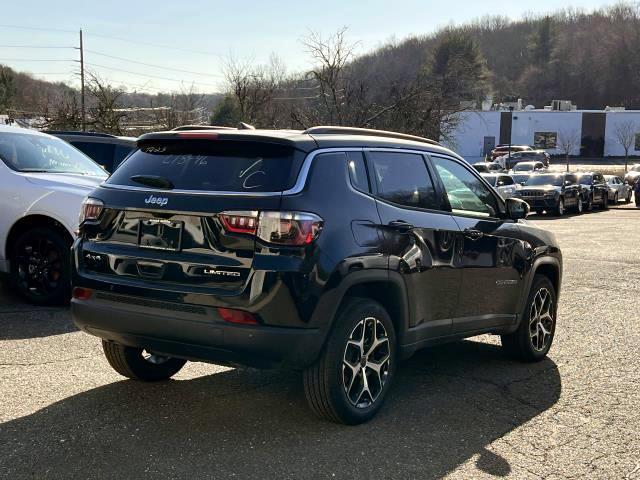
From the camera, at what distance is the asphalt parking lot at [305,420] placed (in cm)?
386

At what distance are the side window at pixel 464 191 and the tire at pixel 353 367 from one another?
4.16ft

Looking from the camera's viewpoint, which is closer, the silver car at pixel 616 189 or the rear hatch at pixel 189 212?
the rear hatch at pixel 189 212

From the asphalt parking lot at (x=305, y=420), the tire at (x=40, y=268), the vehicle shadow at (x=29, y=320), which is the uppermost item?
the tire at (x=40, y=268)

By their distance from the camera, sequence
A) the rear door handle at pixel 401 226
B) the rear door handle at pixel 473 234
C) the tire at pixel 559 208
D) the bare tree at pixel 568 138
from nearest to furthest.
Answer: the rear door handle at pixel 401 226
the rear door handle at pixel 473 234
the tire at pixel 559 208
the bare tree at pixel 568 138

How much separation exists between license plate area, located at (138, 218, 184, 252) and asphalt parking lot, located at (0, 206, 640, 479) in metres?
1.09

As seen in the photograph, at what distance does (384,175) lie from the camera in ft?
15.6

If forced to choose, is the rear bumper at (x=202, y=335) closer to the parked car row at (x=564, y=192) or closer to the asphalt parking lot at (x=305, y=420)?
the asphalt parking lot at (x=305, y=420)

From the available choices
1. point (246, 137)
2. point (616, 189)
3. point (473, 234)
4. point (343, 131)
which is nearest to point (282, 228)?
point (246, 137)

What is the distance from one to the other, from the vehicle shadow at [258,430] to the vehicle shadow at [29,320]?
183cm

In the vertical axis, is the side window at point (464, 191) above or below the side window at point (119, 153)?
below

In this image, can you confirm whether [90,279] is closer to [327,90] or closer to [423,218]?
[423,218]

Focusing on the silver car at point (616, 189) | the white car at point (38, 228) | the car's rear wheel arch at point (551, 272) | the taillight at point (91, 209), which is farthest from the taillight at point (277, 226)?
the silver car at point (616, 189)

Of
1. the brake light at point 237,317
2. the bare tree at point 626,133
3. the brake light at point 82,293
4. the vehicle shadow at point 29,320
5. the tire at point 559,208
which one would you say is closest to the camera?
the brake light at point 237,317

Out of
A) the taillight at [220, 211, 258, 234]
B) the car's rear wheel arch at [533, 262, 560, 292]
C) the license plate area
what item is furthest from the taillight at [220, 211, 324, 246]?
the car's rear wheel arch at [533, 262, 560, 292]
